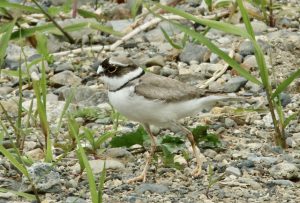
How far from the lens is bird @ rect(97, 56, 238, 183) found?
525 centimetres

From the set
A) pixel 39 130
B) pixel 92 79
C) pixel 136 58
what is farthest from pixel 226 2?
pixel 39 130

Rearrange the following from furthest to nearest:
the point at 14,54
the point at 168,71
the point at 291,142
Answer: the point at 14,54 < the point at 168,71 < the point at 291,142

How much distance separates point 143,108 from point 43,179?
699 millimetres

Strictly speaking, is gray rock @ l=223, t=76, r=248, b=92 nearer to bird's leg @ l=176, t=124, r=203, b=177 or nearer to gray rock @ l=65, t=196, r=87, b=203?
bird's leg @ l=176, t=124, r=203, b=177

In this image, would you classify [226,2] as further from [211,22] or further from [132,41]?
[211,22]

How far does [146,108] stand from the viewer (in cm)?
525

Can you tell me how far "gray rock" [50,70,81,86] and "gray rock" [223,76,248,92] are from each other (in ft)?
3.88

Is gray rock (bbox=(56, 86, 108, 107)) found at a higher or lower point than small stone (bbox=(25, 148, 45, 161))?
lower

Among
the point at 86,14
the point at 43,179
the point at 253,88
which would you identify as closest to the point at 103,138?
the point at 43,179

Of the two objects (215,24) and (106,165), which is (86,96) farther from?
(215,24)

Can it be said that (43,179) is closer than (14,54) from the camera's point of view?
Yes

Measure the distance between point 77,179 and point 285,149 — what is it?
1329 mm

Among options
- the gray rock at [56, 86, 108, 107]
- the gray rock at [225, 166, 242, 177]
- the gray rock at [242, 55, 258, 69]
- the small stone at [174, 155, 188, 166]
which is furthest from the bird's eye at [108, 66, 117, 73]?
the gray rock at [242, 55, 258, 69]

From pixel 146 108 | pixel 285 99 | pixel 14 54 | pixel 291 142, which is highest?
pixel 146 108
